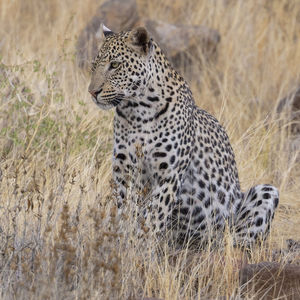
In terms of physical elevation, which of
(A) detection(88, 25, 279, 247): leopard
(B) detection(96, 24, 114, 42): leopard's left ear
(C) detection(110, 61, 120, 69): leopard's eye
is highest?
(B) detection(96, 24, 114, 42): leopard's left ear

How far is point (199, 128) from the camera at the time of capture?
6.38 m

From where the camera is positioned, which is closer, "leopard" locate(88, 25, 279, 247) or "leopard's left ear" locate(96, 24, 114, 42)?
"leopard" locate(88, 25, 279, 247)

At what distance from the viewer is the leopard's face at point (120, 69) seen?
5656 millimetres

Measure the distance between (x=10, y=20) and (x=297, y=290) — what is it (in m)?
8.26

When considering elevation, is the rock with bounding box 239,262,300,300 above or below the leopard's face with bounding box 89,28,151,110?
below

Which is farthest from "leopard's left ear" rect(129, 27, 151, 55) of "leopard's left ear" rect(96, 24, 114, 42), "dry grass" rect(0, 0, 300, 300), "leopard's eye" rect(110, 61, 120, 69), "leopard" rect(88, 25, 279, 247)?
"dry grass" rect(0, 0, 300, 300)

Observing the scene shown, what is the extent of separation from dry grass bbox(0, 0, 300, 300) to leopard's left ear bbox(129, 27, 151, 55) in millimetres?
887

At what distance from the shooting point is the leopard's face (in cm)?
566

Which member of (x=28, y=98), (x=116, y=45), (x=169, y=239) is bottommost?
(x=169, y=239)

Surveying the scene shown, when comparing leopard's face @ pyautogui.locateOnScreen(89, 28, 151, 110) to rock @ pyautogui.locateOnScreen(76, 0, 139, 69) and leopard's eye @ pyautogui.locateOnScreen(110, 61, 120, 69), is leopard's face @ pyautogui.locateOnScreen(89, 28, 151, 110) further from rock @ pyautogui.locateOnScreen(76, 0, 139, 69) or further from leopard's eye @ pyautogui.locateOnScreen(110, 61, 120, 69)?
rock @ pyautogui.locateOnScreen(76, 0, 139, 69)

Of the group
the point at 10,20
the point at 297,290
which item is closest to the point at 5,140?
the point at 297,290

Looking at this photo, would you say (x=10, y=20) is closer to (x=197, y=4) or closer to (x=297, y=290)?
(x=197, y=4)

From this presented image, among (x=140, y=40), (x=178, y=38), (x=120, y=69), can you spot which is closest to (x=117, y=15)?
(x=178, y=38)

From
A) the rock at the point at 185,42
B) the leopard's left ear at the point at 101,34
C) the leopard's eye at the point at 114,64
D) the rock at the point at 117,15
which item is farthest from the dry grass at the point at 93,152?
the leopard's left ear at the point at 101,34
